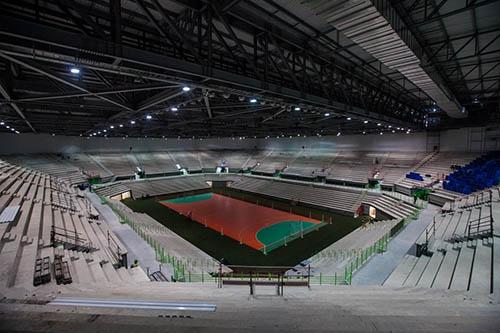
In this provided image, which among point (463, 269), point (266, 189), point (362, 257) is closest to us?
point (463, 269)

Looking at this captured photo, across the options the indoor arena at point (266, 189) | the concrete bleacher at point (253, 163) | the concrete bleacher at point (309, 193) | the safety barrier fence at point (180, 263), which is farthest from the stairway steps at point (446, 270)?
the concrete bleacher at point (253, 163)

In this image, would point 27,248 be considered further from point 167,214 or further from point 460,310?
point 167,214

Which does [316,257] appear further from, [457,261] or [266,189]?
[266,189]

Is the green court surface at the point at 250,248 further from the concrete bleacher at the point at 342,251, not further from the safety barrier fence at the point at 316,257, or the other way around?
the safety barrier fence at the point at 316,257

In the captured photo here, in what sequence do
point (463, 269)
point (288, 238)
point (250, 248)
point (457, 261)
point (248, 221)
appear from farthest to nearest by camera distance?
point (248, 221), point (288, 238), point (250, 248), point (457, 261), point (463, 269)

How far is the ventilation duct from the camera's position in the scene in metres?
4.50

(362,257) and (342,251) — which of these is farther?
(342,251)

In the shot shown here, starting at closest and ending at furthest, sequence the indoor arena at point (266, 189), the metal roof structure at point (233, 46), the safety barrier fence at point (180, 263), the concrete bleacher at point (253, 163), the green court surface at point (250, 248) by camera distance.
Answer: the indoor arena at point (266, 189) → the metal roof structure at point (233, 46) → the safety barrier fence at point (180, 263) → the green court surface at point (250, 248) → the concrete bleacher at point (253, 163)

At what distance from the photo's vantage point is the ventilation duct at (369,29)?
4496 mm

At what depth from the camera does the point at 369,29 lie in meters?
5.33

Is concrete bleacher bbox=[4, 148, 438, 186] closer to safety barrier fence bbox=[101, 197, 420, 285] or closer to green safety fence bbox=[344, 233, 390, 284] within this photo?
safety barrier fence bbox=[101, 197, 420, 285]

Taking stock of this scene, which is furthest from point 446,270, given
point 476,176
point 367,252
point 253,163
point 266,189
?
point 253,163

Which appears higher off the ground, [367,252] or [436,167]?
[436,167]

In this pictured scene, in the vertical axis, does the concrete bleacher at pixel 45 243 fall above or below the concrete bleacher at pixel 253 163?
below
